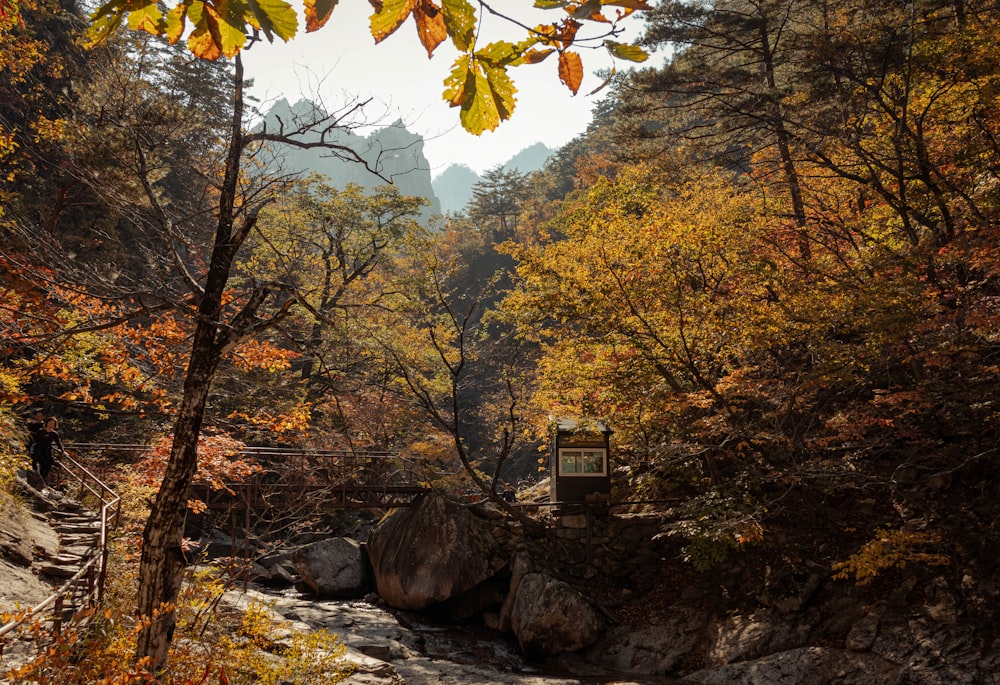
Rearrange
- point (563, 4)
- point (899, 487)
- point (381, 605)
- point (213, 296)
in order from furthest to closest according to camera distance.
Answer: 1. point (381, 605)
2. point (899, 487)
3. point (213, 296)
4. point (563, 4)

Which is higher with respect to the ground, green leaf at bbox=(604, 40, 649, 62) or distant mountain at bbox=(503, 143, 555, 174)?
distant mountain at bbox=(503, 143, 555, 174)

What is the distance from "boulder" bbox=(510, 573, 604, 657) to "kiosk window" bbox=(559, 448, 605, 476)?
3242 millimetres

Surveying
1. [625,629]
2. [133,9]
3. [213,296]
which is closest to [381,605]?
[625,629]

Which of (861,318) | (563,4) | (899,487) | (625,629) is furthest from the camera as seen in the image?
(625,629)

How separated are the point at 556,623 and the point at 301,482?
7.34 meters

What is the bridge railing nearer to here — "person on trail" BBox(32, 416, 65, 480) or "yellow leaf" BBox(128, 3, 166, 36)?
"person on trail" BBox(32, 416, 65, 480)

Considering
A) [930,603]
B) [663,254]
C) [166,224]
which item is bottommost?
[930,603]

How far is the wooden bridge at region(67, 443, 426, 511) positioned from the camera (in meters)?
14.4

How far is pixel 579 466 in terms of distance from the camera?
15.5 meters

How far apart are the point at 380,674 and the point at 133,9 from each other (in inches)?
369

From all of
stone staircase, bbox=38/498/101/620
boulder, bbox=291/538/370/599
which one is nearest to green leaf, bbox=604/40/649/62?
stone staircase, bbox=38/498/101/620

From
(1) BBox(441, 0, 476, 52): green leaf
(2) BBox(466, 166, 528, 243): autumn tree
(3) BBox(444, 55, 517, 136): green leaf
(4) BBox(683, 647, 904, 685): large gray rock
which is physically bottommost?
(4) BBox(683, 647, 904, 685): large gray rock

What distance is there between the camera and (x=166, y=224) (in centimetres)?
521

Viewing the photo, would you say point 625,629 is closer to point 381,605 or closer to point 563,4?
point 381,605
